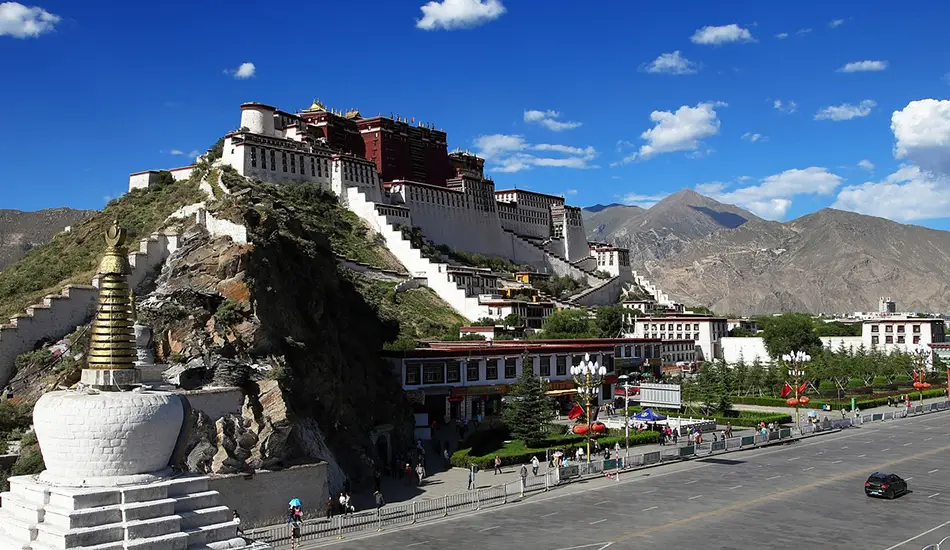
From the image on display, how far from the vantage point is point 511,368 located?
182 feet

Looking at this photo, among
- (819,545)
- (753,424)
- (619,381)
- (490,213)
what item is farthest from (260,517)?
(490,213)

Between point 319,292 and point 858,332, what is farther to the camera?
point 858,332

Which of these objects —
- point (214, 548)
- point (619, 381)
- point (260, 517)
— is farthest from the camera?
point (619, 381)

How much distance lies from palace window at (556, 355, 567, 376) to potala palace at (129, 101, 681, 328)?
102ft

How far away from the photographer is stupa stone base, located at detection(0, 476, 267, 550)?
13.3m

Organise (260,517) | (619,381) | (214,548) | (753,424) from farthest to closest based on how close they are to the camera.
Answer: (619,381), (753,424), (260,517), (214,548)

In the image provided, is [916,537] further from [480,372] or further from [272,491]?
[480,372]

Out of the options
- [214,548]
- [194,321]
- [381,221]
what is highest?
[381,221]

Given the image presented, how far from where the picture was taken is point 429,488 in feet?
115

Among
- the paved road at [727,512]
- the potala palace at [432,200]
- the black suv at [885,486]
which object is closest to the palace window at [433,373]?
the paved road at [727,512]

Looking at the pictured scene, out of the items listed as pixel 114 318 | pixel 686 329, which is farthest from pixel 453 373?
pixel 686 329

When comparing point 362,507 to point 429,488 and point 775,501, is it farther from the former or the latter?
point 775,501

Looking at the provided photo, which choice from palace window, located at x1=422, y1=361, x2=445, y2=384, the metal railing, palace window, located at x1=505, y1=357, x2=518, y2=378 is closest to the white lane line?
the metal railing

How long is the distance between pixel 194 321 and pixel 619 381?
41.2 metres
